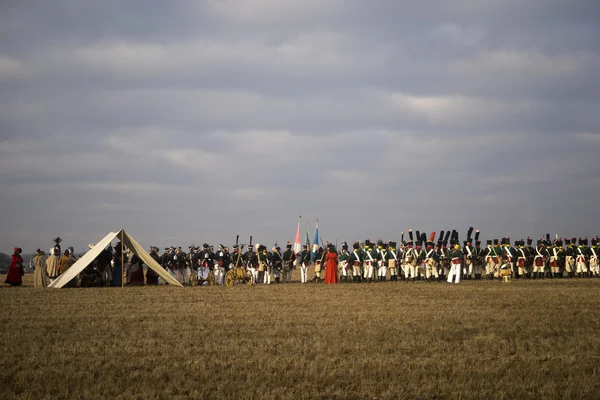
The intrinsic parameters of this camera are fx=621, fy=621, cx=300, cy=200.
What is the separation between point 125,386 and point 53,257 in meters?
19.7

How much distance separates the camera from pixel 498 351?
33.4ft

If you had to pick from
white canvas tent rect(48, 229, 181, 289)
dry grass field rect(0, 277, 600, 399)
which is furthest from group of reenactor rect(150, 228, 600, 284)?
dry grass field rect(0, 277, 600, 399)

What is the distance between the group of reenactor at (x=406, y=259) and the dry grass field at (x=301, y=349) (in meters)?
11.0

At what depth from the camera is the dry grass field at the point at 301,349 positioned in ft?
26.0

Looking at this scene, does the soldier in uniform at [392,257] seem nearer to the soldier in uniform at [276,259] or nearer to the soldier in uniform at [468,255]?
the soldier in uniform at [468,255]

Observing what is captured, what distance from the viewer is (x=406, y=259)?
29.4 m

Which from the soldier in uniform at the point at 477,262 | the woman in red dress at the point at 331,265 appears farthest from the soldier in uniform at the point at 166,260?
the soldier in uniform at the point at 477,262

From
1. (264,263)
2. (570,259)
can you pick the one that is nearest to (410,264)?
(264,263)

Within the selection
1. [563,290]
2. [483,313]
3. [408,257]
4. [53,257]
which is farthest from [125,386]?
[408,257]

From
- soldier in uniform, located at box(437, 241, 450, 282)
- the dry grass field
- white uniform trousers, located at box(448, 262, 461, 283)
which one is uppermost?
soldier in uniform, located at box(437, 241, 450, 282)

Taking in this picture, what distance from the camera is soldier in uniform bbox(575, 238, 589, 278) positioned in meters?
30.6

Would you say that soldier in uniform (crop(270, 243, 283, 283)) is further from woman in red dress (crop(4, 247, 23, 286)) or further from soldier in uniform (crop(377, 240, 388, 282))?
woman in red dress (crop(4, 247, 23, 286))

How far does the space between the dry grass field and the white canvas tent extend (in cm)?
655

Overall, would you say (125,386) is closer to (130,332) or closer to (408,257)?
(130,332)
